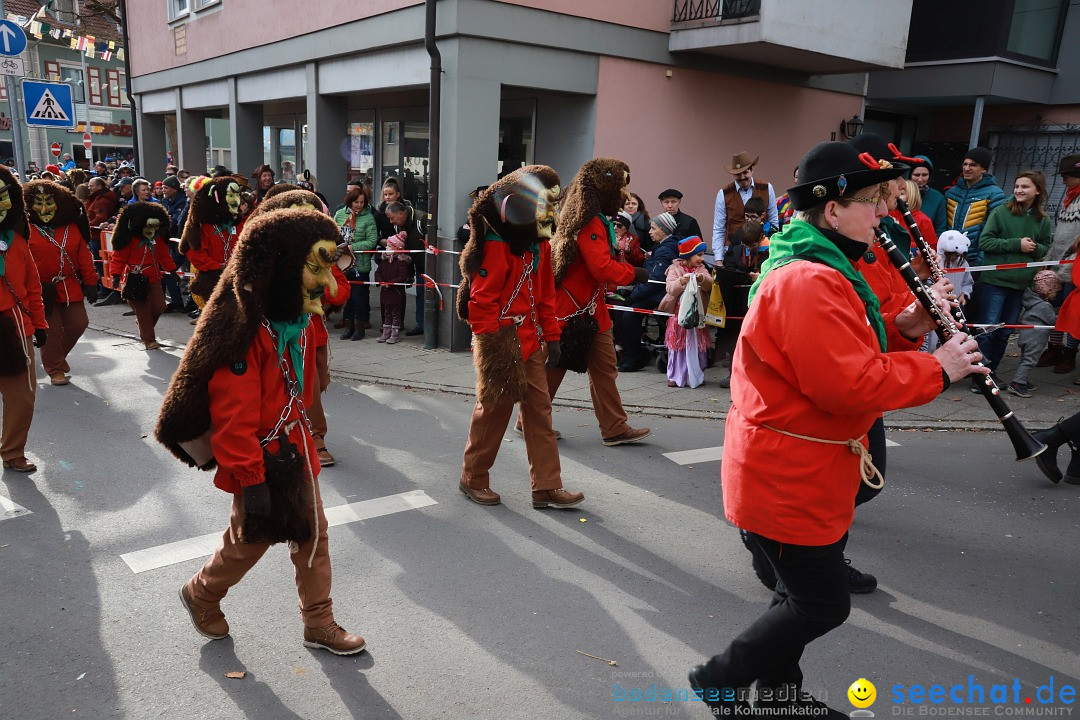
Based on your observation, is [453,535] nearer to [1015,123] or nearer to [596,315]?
[596,315]

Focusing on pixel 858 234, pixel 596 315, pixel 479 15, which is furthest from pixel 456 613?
pixel 479 15

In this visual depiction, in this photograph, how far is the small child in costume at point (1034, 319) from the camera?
7.84m

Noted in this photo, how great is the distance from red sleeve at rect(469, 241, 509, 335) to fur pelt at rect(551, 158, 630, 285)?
102 centimetres

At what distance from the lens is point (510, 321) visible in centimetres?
493

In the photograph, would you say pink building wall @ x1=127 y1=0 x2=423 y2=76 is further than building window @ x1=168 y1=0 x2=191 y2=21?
No

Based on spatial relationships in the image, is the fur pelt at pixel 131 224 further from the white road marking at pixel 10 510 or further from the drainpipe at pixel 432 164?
the white road marking at pixel 10 510

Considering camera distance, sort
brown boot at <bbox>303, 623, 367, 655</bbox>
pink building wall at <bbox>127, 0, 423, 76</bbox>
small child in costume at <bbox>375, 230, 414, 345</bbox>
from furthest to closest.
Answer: pink building wall at <bbox>127, 0, 423, 76</bbox> → small child in costume at <bbox>375, 230, 414, 345</bbox> → brown boot at <bbox>303, 623, 367, 655</bbox>

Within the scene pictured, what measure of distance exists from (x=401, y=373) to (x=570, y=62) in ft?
14.1

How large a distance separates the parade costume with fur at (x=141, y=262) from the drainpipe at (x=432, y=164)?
3.11m

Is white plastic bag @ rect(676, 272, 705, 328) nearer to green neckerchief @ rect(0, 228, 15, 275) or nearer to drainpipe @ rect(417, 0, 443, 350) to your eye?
drainpipe @ rect(417, 0, 443, 350)

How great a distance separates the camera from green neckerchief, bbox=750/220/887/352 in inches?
98.9

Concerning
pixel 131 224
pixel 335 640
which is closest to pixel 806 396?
pixel 335 640

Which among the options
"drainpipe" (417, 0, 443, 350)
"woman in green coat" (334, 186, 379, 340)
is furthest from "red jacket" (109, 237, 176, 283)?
"drainpipe" (417, 0, 443, 350)

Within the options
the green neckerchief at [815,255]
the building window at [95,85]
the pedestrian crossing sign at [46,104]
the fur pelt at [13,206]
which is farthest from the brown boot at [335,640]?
the building window at [95,85]
